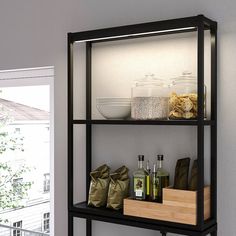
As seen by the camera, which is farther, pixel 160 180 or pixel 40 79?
pixel 40 79

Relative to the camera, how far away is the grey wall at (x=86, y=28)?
71.5 inches

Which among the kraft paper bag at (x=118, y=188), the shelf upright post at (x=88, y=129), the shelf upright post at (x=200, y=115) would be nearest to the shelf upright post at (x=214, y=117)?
the shelf upright post at (x=200, y=115)

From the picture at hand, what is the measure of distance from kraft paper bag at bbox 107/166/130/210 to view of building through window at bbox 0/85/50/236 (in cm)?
67

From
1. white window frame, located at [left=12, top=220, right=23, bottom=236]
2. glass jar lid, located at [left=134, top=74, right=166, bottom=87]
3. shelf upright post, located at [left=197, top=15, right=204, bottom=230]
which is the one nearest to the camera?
shelf upright post, located at [left=197, top=15, right=204, bottom=230]

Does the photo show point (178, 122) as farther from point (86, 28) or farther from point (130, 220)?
point (86, 28)

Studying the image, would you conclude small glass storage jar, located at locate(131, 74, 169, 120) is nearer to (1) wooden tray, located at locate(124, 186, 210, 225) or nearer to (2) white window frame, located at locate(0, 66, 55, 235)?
(1) wooden tray, located at locate(124, 186, 210, 225)

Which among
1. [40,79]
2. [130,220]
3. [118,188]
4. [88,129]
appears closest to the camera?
[130,220]

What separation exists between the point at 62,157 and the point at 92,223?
15.3 inches

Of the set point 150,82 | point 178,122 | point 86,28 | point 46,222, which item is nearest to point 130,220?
point 178,122

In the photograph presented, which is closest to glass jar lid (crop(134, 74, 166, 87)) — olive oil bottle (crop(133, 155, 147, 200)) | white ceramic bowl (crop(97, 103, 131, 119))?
white ceramic bowl (crop(97, 103, 131, 119))

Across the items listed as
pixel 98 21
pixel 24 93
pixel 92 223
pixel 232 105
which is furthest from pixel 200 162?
pixel 24 93

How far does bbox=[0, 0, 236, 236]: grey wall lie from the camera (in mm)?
1816

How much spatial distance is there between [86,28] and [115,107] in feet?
1.70

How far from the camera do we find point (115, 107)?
6.44ft
